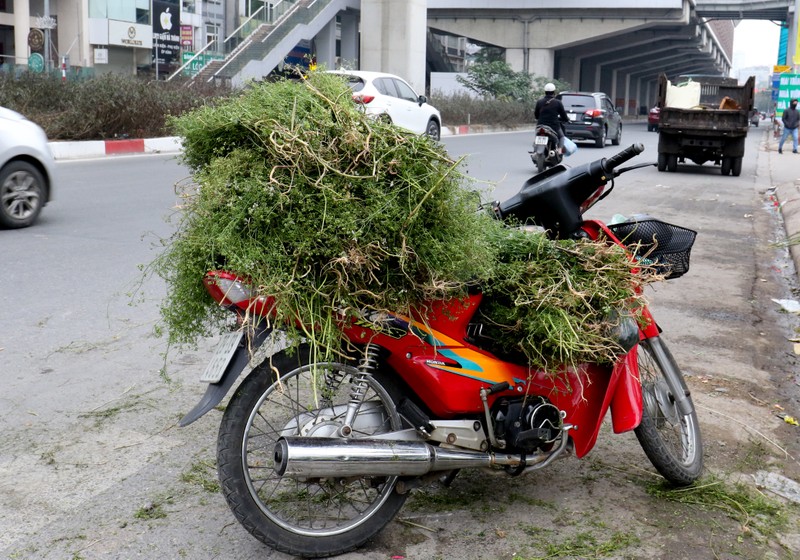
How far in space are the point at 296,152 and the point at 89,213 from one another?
8050mm

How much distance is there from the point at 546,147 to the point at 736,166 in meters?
5.36

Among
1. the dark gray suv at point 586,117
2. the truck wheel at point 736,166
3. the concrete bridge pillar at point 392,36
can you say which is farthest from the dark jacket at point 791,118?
the concrete bridge pillar at point 392,36

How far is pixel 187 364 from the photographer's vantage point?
5160mm

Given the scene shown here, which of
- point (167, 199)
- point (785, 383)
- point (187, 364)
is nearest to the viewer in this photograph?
point (187, 364)

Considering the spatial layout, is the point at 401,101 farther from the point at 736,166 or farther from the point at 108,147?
the point at 736,166

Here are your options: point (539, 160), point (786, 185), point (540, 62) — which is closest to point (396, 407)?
point (539, 160)

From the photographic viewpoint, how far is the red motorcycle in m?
2.92

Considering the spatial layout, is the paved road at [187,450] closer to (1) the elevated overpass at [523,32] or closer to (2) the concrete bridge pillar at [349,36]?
(1) the elevated overpass at [523,32]

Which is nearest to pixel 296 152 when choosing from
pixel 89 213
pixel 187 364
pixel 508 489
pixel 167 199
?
pixel 508 489

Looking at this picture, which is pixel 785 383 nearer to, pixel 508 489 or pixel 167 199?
pixel 508 489

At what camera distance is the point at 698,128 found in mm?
19469

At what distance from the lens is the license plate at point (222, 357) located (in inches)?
114

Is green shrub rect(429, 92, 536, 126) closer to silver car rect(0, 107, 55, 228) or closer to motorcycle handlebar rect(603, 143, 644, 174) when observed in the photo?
silver car rect(0, 107, 55, 228)

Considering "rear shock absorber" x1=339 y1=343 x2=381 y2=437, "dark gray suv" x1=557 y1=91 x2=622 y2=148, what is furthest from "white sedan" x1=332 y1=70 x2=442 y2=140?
"rear shock absorber" x1=339 y1=343 x2=381 y2=437
